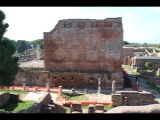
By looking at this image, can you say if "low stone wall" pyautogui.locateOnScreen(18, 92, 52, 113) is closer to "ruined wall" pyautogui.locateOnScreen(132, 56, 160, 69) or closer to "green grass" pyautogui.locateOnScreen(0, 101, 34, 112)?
"green grass" pyautogui.locateOnScreen(0, 101, 34, 112)

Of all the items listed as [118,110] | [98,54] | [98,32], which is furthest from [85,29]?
[118,110]

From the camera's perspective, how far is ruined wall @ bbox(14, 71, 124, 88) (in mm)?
19531

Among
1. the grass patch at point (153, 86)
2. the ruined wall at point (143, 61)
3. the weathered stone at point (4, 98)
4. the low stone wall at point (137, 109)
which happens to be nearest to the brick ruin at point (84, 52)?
the grass patch at point (153, 86)

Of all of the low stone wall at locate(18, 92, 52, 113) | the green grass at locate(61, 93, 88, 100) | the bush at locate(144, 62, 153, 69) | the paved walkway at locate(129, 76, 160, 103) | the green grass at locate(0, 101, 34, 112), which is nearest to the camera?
the low stone wall at locate(18, 92, 52, 113)

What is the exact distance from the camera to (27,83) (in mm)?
20438

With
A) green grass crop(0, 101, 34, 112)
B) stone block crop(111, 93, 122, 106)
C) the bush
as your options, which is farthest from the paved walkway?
green grass crop(0, 101, 34, 112)

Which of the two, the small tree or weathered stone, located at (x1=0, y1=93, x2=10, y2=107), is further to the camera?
the small tree

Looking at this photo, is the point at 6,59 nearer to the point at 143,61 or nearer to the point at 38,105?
the point at 38,105

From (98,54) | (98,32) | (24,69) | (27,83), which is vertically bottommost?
(27,83)

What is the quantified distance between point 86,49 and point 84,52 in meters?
0.34

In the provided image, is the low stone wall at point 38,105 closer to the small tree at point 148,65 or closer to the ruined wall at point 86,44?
the ruined wall at point 86,44
